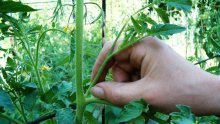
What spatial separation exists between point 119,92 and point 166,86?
106 mm

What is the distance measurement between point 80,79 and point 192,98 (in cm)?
23

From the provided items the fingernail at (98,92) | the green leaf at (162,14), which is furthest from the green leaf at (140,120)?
the green leaf at (162,14)

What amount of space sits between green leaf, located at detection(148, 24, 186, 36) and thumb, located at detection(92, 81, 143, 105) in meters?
0.13

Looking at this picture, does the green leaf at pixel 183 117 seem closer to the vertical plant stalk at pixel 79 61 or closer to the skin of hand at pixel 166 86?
the skin of hand at pixel 166 86

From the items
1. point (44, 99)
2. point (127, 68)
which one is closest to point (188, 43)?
point (127, 68)

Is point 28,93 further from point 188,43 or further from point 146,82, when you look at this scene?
point 188,43

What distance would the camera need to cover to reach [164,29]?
0.75m

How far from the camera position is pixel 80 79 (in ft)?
2.65

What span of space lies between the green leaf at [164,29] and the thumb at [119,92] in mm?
129

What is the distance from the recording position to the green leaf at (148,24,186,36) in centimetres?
75

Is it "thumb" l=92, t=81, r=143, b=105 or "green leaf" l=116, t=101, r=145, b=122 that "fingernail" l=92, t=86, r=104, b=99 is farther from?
"green leaf" l=116, t=101, r=145, b=122

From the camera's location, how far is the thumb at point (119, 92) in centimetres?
81

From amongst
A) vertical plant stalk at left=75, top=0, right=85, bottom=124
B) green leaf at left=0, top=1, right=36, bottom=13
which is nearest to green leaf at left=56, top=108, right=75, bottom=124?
vertical plant stalk at left=75, top=0, right=85, bottom=124

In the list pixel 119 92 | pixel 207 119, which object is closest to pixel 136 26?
pixel 119 92
